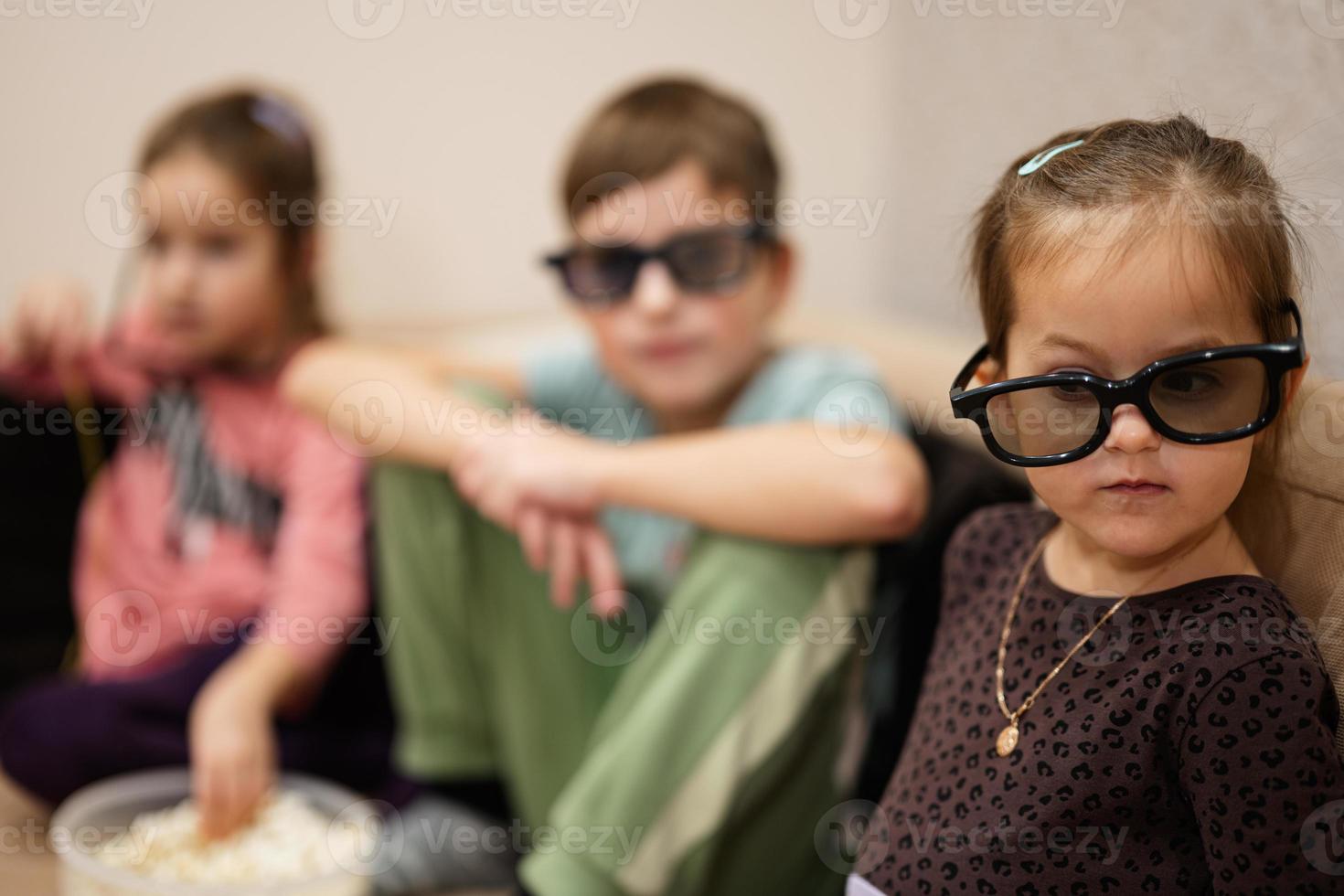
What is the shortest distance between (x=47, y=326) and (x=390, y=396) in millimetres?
628

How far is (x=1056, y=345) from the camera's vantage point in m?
0.70

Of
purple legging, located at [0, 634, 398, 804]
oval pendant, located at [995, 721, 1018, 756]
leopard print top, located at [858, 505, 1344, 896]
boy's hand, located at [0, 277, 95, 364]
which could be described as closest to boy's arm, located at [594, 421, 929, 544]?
leopard print top, located at [858, 505, 1344, 896]

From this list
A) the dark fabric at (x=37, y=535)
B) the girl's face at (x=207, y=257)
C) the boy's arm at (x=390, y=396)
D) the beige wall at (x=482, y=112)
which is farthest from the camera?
the beige wall at (x=482, y=112)

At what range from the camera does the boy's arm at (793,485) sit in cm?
99

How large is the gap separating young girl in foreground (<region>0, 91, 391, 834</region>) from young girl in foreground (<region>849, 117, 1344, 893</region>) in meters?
0.83

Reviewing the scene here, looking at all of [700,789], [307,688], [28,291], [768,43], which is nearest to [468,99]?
[768,43]

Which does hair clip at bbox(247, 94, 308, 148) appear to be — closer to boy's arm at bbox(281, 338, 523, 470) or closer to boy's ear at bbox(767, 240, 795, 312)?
boy's arm at bbox(281, 338, 523, 470)

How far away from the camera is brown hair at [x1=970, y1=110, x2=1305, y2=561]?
67cm

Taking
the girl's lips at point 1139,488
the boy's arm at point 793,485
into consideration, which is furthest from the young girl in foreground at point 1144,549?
the boy's arm at point 793,485

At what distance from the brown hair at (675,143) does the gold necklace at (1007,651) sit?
0.64 metres

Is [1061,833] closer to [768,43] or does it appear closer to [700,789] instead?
[700,789]

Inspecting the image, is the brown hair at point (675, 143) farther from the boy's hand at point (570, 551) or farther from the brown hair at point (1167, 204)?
the brown hair at point (1167, 204)

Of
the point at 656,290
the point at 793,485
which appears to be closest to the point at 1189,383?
the point at 793,485

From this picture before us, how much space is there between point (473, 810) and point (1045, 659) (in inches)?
31.8
